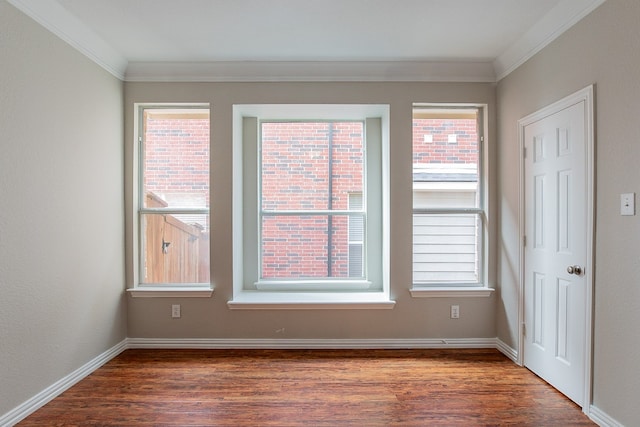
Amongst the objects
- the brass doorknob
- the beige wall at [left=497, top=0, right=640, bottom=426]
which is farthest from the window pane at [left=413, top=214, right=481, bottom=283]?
the beige wall at [left=497, top=0, right=640, bottom=426]

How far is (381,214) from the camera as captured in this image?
11.7 feet

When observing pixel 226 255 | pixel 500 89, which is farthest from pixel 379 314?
pixel 500 89

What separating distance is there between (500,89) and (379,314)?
2.28 metres

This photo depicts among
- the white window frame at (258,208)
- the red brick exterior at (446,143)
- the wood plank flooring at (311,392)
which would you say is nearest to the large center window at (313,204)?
the white window frame at (258,208)

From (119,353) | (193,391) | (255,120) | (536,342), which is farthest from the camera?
(255,120)

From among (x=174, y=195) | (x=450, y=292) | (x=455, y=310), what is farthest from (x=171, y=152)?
(x=455, y=310)

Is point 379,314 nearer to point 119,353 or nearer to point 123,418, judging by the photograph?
point 123,418

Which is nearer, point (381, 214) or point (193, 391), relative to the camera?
point (193, 391)

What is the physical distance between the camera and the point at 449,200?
3.31 meters

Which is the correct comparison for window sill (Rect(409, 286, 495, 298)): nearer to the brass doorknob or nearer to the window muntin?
the window muntin

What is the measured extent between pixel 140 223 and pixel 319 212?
5.57 feet

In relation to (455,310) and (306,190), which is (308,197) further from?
(455,310)

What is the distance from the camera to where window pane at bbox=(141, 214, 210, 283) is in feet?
10.8

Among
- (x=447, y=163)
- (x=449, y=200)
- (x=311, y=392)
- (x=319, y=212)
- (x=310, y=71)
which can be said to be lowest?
(x=311, y=392)
